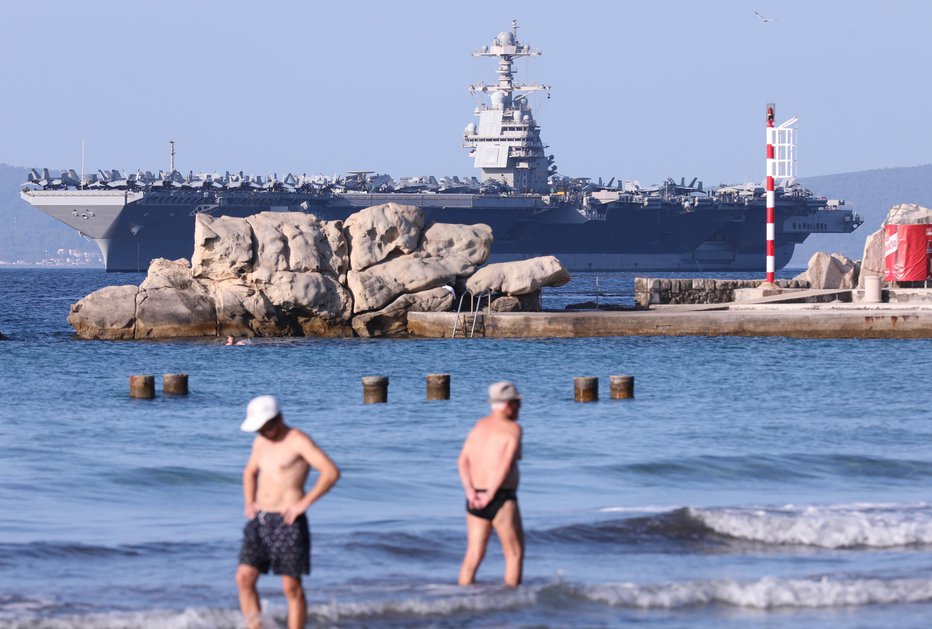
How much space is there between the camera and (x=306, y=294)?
95.0 ft

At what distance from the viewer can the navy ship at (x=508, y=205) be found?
291 ft

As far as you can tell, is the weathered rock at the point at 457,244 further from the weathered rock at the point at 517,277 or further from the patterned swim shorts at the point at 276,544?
the patterned swim shorts at the point at 276,544

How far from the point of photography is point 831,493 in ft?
39.0

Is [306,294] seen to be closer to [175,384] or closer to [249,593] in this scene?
[175,384]

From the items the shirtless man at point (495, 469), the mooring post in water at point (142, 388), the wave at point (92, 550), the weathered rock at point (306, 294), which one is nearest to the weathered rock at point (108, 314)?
the weathered rock at point (306, 294)

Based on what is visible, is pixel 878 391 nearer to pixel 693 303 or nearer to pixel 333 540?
pixel 333 540

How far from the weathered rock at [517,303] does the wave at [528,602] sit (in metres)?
21.4

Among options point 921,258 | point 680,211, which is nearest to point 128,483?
point 921,258

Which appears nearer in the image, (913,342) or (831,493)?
(831,493)

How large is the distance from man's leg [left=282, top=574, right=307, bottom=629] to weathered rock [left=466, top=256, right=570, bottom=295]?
2288cm

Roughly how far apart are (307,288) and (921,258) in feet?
39.2

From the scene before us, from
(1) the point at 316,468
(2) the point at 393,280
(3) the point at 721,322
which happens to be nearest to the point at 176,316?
(2) the point at 393,280

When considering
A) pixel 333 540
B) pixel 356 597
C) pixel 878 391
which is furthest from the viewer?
pixel 878 391

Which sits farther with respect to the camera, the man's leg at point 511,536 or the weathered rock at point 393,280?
the weathered rock at point 393,280
